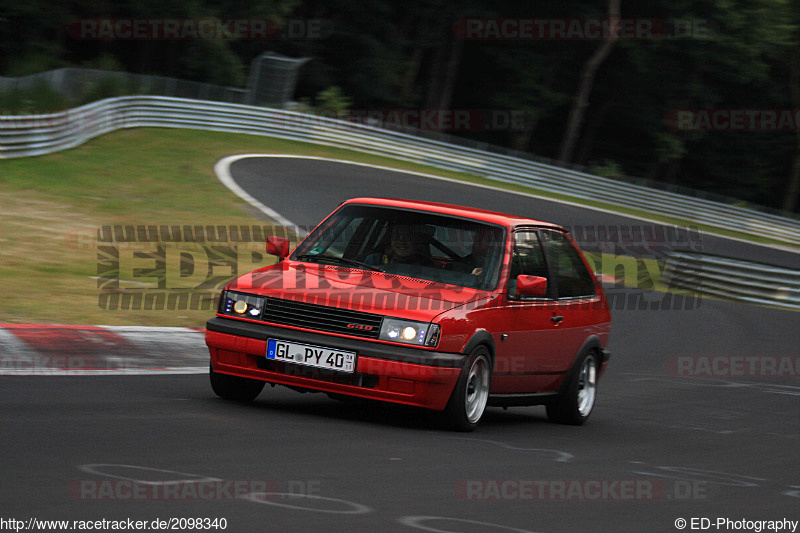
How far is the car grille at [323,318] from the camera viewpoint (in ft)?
23.8

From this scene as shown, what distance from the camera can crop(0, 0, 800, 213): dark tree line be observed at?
1752 inches

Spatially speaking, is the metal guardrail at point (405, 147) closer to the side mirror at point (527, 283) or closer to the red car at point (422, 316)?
the red car at point (422, 316)

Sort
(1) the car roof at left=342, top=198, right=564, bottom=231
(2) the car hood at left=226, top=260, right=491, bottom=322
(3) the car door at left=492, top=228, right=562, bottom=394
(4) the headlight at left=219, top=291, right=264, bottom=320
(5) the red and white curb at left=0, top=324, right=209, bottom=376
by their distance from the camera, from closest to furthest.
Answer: (2) the car hood at left=226, top=260, right=491, bottom=322 < (4) the headlight at left=219, top=291, right=264, bottom=320 < (3) the car door at left=492, top=228, right=562, bottom=394 < (1) the car roof at left=342, top=198, right=564, bottom=231 < (5) the red and white curb at left=0, top=324, right=209, bottom=376

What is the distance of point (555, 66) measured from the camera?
175ft

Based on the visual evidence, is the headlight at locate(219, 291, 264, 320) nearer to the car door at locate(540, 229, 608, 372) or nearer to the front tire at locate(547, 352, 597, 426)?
the car door at locate(540, 229, 608, 372)

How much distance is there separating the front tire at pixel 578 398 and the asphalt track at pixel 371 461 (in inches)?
6.4

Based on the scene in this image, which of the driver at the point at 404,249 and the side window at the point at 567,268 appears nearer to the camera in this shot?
the driver at the point at 404,249

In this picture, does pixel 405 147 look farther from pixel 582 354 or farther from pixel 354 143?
pixel 582 354

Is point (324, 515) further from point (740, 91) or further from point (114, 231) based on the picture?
point (740, 91)

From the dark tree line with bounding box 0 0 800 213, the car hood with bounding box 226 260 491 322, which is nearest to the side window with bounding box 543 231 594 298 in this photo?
the car hood with bounding box 226 260 491 322

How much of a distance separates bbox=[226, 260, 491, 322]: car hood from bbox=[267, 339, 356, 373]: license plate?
0.30 metres

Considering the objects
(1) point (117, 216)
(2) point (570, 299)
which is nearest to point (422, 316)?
(2) point (570, 299)

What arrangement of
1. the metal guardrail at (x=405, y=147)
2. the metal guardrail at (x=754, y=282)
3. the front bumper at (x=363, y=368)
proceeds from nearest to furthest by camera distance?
1. the front bumper at (x=363, y=368)
2. the metal guardrail at (x=754, y=282)
3. the metal guardrail at (x=405, y=147)

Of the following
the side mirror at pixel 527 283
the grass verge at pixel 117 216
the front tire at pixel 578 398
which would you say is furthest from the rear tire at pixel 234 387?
the grass verge at pixel 117 216
